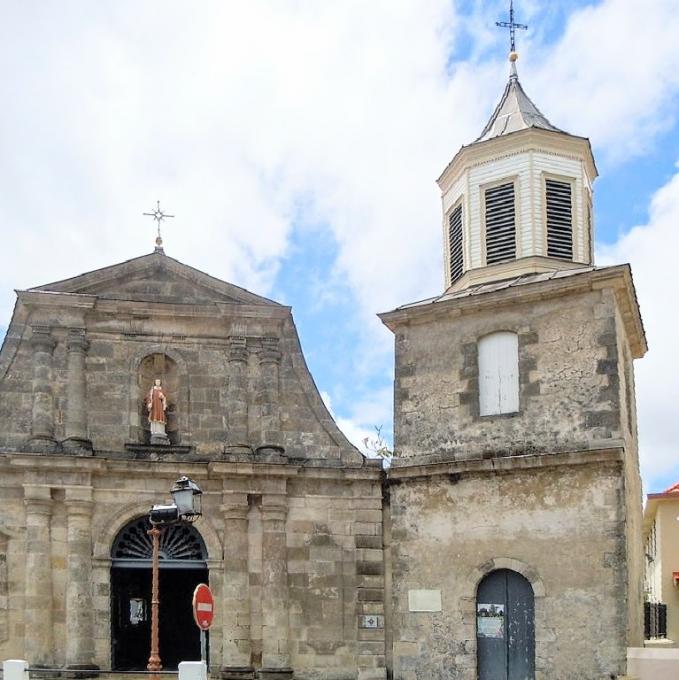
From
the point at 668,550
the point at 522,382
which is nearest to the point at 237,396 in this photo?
the point at 522,382

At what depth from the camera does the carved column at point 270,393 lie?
1962cm

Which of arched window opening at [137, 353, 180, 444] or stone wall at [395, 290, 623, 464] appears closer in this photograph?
stone wall at [395, 290, 623, 464]

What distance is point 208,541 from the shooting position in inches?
749

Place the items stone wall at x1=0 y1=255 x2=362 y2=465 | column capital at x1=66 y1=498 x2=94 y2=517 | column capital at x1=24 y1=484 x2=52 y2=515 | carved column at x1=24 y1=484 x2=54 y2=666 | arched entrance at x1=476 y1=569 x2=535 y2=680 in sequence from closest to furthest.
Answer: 1. arched entrance at x1=476 y1=569 x2=535 y2=680
2. carved column at x1=24 y1=484 x2=54 y2=666
3. column capital at x1=24 y1=484 x2=52 y2=515
4. column capital at x1=66 y1=498 x2=94 y2=517
5. stone wall at x1=0 y1=255 x2=362 y2=465

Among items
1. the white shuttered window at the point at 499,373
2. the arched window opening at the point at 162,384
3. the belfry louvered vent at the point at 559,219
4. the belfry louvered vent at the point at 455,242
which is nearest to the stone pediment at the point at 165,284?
the arched window opening at the point at 162,384

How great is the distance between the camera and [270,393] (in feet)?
65.1

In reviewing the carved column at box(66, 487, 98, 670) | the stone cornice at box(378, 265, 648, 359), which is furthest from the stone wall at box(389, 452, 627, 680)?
the carved column at box(66, 487, 98, 670)

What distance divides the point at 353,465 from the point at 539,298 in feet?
15.5

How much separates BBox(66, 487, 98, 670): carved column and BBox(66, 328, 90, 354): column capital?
2614 mm

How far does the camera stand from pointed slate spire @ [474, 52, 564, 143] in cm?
2027

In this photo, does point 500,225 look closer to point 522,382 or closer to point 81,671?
point 522,382

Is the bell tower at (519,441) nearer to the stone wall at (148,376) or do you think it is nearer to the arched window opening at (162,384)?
the stone wall at (148,376)

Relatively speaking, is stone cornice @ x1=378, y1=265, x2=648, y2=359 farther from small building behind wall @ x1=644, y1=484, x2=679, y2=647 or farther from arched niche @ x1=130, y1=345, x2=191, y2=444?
small building behind wall @ x1=644, y1=484, x2=679, y2=647

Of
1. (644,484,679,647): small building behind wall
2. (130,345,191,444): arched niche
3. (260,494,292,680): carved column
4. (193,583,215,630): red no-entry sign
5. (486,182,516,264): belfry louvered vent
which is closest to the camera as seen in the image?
(193,583,215,630): red no-entry sign
